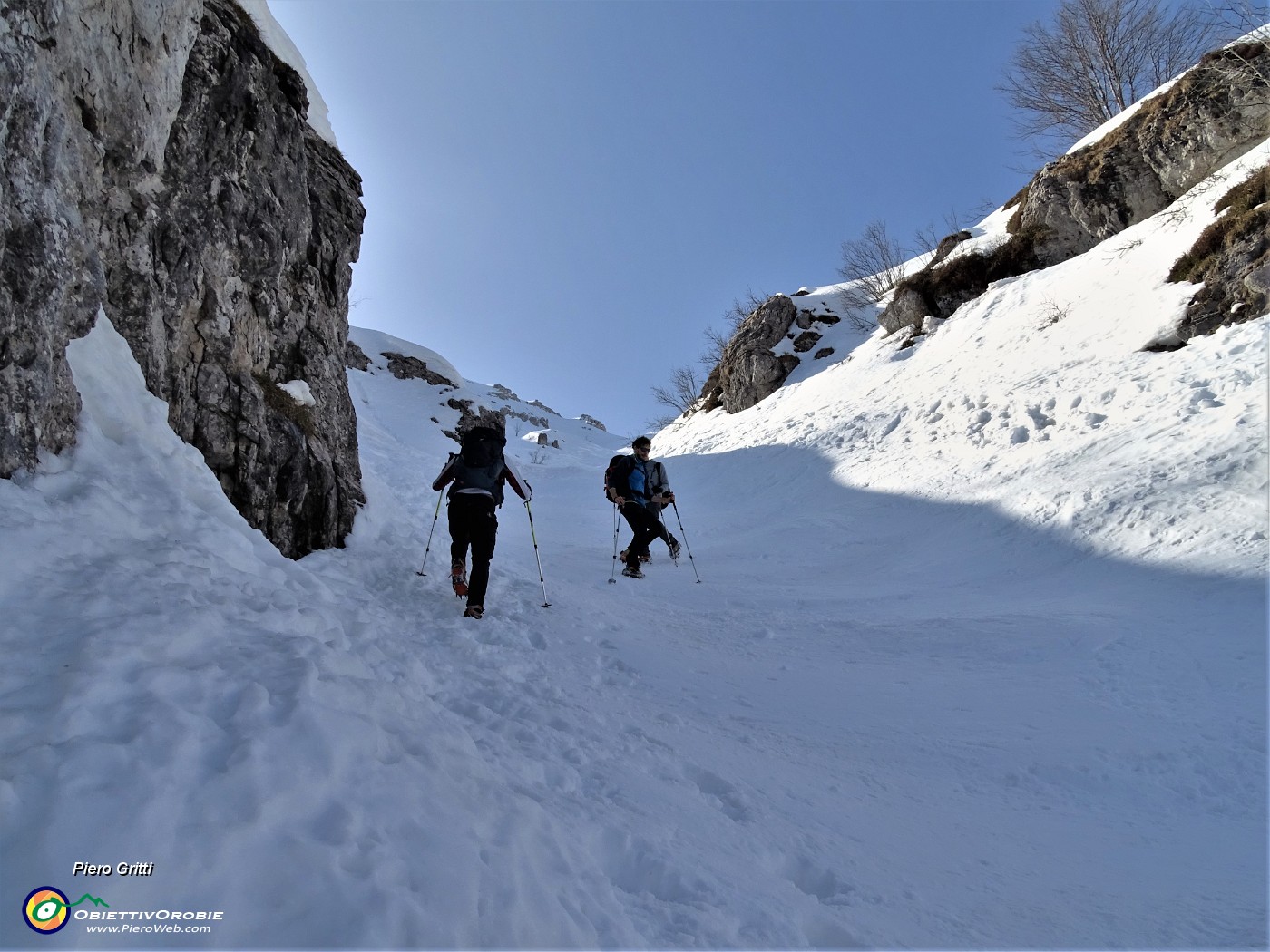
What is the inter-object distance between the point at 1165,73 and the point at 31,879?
123 feet

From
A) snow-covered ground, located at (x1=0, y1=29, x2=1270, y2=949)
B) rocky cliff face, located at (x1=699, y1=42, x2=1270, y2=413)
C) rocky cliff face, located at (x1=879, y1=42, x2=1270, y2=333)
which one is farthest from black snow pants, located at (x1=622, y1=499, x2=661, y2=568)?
rocky cliff face, located at (x1=879, y1=42, x2=1270, y2=333)

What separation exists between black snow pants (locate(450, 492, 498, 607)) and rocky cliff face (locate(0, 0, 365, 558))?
6.05ft

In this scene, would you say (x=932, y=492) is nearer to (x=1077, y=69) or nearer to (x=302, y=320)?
(x=302, y=320)

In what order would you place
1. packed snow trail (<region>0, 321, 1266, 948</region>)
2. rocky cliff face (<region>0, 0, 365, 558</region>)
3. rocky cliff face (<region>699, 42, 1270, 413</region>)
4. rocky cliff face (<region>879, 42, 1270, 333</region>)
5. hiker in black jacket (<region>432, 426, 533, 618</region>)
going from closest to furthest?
packed snow trail (<region>0, 321, 1266, 948</region>), rocky cliff face (<region>0, 0, 365, 558</region>), hiker in black jacket (<region>432, 426, 533, 618</region>), rocky cliff face (<region>699, 42, 1270, 413</region>), rocky cliff face (<region>879, 42, 1270, 333</region>)

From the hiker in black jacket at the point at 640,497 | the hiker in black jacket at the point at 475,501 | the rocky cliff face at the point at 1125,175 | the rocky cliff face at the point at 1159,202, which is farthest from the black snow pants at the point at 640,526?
the rocky cliff face at the point at 1125,175

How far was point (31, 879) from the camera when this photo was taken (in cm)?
160

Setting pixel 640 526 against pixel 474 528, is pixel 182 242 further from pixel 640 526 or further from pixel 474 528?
pixel 640 526

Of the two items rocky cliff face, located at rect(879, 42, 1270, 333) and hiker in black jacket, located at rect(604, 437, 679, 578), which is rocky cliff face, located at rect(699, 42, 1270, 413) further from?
hiker in black jacket, located at rect(604, 437, 679, 578)

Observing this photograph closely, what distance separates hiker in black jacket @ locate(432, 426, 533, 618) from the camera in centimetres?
605

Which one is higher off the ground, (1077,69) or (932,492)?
(1077,69)

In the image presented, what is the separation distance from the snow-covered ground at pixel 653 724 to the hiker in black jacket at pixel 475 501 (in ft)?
1.36

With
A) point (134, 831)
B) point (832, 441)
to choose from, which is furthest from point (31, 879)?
point (832, 441)

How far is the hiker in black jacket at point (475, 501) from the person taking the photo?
238 inches

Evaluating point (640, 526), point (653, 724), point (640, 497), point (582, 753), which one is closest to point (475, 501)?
point (653, 724)
